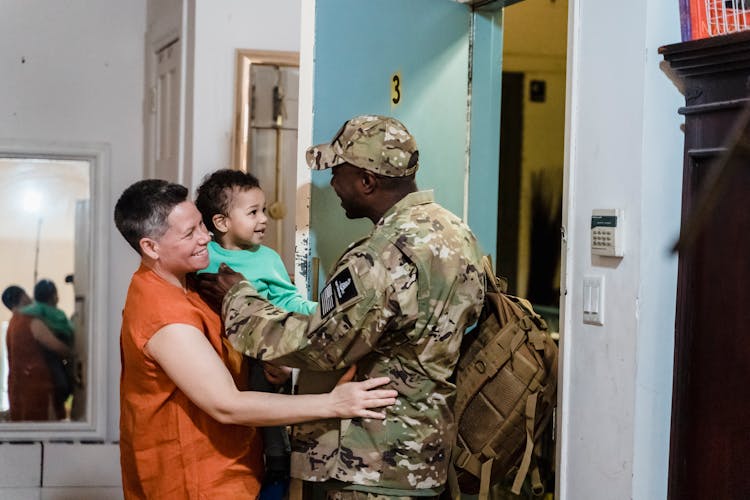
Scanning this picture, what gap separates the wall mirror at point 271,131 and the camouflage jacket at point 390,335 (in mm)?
2090

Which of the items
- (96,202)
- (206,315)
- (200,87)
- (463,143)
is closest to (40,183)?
(96,202)

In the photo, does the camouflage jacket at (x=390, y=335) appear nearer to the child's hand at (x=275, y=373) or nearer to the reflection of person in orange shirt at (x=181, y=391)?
the reflection of person in orange shirt at (x=181, y=391)

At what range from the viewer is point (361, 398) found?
2.23m

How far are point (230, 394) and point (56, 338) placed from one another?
3.45 meters

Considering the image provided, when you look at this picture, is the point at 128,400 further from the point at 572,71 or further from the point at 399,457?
the point at 572,71

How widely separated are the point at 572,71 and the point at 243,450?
130cm

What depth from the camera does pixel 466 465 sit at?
257 cm

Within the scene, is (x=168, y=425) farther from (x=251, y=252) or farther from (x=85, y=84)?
(x=85, y=84)

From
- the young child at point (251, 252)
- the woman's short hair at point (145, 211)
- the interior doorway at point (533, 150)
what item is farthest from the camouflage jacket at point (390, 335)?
the interior doorway at point (533, 150)

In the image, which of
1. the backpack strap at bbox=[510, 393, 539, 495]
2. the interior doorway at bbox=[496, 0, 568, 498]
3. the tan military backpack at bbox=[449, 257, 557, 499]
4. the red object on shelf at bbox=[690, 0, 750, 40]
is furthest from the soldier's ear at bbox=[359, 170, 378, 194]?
the interior doorway at bbox=[496, 0, 568, 498]

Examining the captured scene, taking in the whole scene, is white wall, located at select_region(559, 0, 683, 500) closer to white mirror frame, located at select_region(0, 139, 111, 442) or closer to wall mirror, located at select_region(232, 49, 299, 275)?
wall mirror, located at select_region(232, 49, 299, 275)

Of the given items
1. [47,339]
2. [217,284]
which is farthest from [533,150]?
[47,339]

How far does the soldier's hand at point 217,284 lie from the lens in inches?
95.7

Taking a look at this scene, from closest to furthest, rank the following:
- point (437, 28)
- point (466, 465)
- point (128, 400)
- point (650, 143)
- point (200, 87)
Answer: point (650, 143), point (128, 400), point (466, 465), point (437, 28), point (200, 87)
